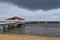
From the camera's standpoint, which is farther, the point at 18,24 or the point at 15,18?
the point at 15,18

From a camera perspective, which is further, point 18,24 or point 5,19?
point 5,19

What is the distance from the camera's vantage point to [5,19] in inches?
1903

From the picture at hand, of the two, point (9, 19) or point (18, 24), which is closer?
point (18, 24)

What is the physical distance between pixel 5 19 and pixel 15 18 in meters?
3.58

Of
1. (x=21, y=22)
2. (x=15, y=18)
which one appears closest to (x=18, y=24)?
(x=21, y=22)

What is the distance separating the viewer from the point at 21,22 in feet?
147

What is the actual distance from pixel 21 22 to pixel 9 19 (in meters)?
5.02

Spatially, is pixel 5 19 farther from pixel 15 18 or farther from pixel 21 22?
pixel 21 22

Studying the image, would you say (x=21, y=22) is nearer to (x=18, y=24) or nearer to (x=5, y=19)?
(x=18, y=24)

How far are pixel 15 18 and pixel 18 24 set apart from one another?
5.59 meters

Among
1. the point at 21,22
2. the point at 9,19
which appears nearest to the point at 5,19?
the point at 9,19

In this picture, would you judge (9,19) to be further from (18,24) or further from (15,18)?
(18,24)

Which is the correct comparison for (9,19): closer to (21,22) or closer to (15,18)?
(15,18)

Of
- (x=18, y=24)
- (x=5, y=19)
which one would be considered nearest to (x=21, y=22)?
(x=18, y=24)
